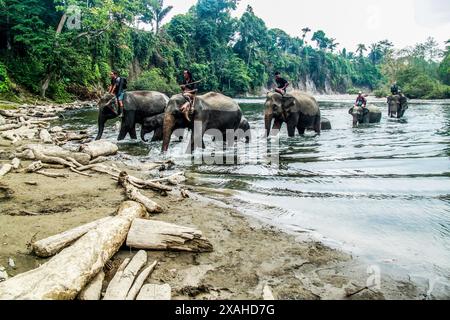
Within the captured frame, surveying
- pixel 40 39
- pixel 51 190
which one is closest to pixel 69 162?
Answer: pixel 51 190

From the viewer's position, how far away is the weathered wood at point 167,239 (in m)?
3.36

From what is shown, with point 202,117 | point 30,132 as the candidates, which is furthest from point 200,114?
point 30,132

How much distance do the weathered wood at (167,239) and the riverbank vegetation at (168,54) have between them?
39.0 feet

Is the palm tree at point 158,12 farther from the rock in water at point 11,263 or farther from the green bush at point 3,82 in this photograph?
the rock in water at point 11,263

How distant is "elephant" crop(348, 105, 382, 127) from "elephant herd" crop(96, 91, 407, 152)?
167 inches

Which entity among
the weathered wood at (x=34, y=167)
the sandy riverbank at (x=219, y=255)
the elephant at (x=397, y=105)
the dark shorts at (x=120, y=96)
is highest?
the dark shorts at (x=120, y=96)

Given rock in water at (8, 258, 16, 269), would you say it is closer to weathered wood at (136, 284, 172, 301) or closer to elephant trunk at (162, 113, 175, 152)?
weathered wood at (136, 284, 172, 301)

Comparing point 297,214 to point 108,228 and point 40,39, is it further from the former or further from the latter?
point 40,39

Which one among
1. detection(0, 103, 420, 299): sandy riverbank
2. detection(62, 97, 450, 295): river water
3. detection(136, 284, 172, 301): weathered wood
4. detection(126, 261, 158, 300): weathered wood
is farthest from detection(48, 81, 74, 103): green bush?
detection(136, 284, 172, 301): weathered wood

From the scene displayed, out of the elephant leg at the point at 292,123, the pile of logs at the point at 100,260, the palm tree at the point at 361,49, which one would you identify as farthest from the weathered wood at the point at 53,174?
the palm tree at the point at 361,49

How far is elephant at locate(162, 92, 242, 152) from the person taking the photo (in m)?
9.50
